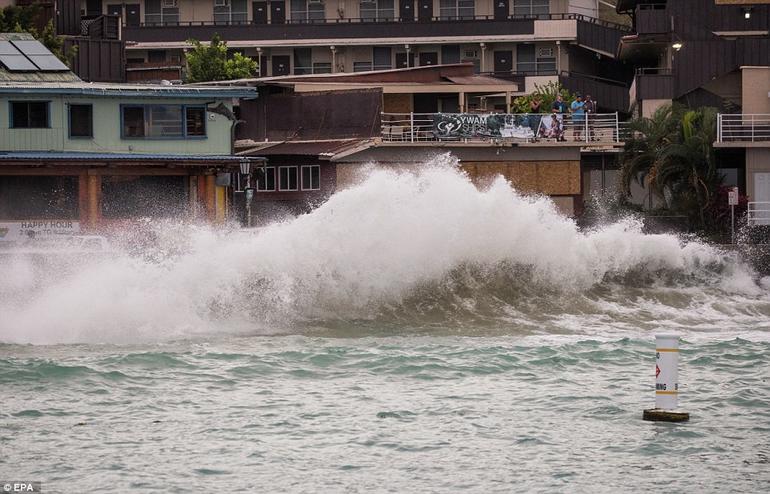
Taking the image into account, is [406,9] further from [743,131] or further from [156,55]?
[743,131]

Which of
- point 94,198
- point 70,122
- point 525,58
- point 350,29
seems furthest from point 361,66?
point 94,198

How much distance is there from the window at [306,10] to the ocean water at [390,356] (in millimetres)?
41010

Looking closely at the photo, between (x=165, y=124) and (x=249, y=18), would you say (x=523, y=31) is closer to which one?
(x=249, y=18)

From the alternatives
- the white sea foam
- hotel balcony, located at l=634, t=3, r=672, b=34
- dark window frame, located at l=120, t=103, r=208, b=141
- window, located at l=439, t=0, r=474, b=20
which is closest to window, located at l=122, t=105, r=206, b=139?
Answer: dark window frame, located at l=120, t=103, r=208, b=141

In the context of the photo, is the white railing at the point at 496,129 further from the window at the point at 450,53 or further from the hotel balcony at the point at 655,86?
the window at the point at 450,53

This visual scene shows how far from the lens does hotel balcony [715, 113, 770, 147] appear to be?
47.8m

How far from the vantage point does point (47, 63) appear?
45969mm

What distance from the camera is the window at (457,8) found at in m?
76.6

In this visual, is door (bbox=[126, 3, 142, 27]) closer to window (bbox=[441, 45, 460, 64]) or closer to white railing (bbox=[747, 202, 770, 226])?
window (bbox=[441, 45, 460, 64])

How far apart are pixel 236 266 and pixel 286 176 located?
2313cm

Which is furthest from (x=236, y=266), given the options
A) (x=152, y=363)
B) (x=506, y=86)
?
(x=506, y=86)

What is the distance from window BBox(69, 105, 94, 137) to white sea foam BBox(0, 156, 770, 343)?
33.0 feet

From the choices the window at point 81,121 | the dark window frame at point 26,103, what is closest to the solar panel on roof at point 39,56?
the dark window frame at point 26,103

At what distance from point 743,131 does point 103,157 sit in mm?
21579
